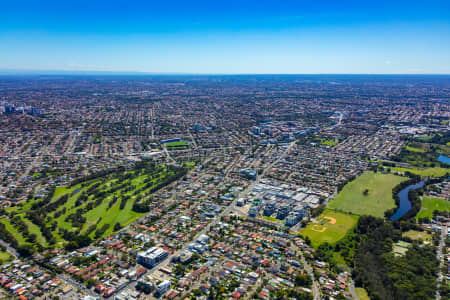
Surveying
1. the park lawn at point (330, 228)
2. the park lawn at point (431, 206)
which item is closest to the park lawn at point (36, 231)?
the park lawn at point (330, 228)

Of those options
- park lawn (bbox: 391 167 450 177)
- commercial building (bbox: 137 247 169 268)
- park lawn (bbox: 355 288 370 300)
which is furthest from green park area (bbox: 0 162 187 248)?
park lawn (bbox: 391 167 450 177)

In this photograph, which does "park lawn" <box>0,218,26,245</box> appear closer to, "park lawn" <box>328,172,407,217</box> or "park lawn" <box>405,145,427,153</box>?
"park lawn" <box>328,172,407,217</box>

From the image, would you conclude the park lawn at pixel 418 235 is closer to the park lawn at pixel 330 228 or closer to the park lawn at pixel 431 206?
the park lawn at pixel 431 206

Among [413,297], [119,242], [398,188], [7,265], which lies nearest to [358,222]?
[413,297]

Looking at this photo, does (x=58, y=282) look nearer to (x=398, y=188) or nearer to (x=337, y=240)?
(x=337, y=240)

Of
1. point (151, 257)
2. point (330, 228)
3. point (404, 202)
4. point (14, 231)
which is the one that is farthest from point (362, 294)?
point (14, 231)

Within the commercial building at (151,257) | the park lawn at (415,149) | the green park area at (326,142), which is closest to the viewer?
the commercial building at (151,257)
